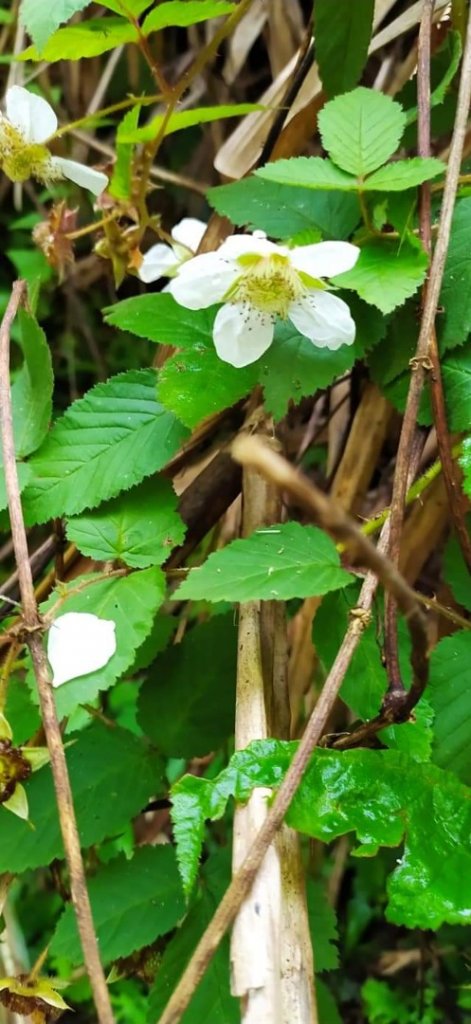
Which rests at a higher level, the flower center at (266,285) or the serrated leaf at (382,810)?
the flower center at (266,285)

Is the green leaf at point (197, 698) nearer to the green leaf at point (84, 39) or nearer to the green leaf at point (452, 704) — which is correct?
the green leaf at point (452, 704)

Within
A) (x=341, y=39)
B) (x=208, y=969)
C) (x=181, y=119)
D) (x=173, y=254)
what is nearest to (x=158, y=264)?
(x=173, y=254)

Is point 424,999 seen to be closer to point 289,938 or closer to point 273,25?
point 289,938

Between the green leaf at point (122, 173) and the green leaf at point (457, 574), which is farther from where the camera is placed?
the green leaf at point (122, 173)

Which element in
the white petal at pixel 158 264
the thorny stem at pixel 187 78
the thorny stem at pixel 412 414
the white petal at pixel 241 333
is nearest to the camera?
the thorny stem at pixel 412 414

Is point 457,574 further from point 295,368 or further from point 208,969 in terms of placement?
point 208,969

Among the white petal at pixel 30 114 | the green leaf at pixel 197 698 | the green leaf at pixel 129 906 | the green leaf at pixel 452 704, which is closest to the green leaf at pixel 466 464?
the green leaf at pixel 452 704

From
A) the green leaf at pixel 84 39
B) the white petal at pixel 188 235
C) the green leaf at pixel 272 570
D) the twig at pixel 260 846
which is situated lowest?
the twig at pixel 260 846

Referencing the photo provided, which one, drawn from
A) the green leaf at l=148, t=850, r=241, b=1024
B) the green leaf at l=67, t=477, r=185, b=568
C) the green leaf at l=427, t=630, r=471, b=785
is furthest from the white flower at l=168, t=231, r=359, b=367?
the green leaf at l=148, t=850, r=241, b=1024
